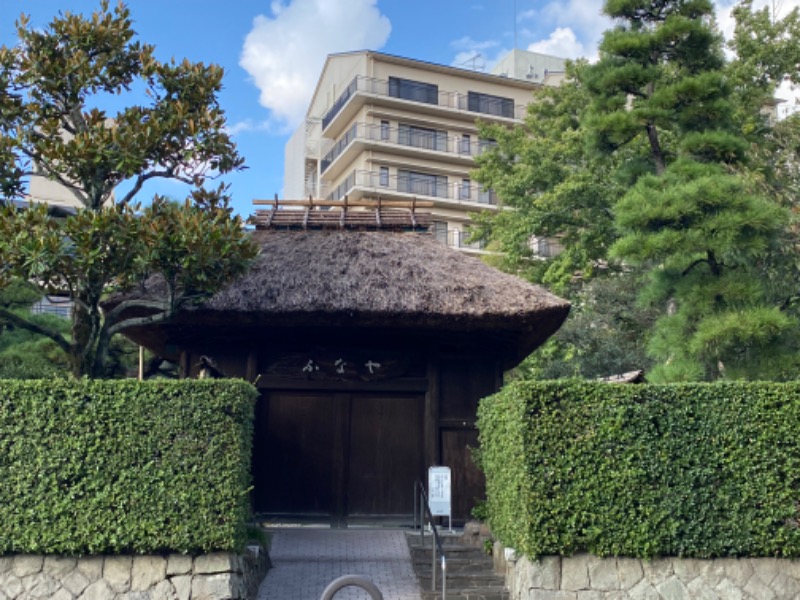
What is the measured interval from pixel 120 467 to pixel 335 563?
3413 millimetres

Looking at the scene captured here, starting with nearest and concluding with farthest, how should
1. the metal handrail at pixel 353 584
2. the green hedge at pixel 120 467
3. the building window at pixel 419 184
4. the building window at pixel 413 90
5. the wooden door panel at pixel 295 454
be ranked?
the metal handrail at pixel 353 584 < the green hedge at pixel 120 467 < the wooden door panel at pixel 295 454 < the building window at pixel 419 184 < the building window at pixel 413 90

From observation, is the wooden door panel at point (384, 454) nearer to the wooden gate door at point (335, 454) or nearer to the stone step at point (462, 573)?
the wooden gate door at point (335, 454)

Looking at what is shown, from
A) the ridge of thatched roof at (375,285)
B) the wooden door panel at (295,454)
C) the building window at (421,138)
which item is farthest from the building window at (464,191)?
the wooden door panel at (295,454)

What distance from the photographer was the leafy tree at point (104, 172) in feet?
29.3

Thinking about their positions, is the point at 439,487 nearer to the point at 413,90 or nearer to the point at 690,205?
the point at 690,205

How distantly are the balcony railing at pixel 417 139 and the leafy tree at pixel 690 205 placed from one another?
1039 inches

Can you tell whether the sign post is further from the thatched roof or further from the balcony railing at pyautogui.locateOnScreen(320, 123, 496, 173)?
the balcony railing at pyautogui.locateOnScreen(320, 123, 496, 173)

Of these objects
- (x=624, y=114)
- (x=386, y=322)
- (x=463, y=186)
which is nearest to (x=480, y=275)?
(x=386, y=322)

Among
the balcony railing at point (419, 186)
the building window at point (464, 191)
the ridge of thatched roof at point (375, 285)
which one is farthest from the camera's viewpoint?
the building window at point (464, 191)

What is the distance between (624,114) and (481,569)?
7665mm

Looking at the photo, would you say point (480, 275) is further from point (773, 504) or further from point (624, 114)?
point (773, 504)

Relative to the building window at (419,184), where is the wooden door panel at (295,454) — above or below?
below

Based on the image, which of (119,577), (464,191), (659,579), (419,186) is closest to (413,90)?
(419,186)

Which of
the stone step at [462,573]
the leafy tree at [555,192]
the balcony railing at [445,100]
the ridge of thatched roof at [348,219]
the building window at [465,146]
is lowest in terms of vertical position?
the stone step at [462,573]
